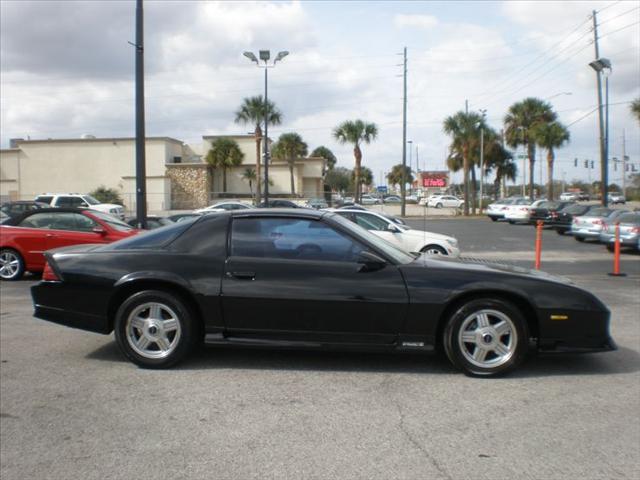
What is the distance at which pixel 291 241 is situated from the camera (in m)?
5.72

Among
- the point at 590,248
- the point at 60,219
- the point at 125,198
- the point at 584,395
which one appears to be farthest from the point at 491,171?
Result: the point at 584,395

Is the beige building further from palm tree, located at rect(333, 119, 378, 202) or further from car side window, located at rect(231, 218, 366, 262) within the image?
car side window, located at rect(231, 218, 366, 262)

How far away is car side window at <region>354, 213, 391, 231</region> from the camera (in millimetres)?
14352

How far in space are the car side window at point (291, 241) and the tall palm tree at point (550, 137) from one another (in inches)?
2006

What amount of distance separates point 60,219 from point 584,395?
1017 centimetres

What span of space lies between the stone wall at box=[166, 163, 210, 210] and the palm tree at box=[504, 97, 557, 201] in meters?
27.1

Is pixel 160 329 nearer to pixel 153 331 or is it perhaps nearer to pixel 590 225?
pixel 153 331

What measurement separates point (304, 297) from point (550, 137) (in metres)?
51.7

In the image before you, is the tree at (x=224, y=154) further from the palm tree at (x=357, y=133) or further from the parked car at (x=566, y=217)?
the parked car at (x=566, y=217)

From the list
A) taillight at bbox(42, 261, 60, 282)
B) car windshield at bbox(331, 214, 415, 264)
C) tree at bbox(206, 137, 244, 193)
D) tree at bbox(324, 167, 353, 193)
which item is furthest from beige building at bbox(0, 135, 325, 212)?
tree at bbox(324, 167, 353, 193)

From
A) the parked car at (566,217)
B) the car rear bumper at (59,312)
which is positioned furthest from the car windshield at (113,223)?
the parked car at (566,217)

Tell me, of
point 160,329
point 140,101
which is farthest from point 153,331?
point 140,101

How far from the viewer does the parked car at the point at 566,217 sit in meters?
29.4

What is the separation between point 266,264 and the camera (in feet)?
18.4
